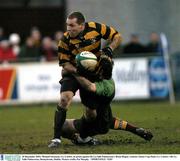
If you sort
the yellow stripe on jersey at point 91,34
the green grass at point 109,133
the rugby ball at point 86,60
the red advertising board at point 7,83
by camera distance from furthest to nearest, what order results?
the red advertising board at point 7,83 → the yellow stripe on jersey at point 91,34 → the rugby ball at point 86,60 → the green grass at point 109,133

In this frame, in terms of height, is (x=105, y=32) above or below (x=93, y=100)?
above

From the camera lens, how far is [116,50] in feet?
69.8

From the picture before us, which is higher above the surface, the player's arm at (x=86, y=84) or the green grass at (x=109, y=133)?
the player's arm at (x=86, y=84)

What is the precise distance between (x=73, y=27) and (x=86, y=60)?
0.58m

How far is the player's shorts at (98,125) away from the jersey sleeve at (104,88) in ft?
1.03

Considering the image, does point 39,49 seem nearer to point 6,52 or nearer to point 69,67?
point 6,52

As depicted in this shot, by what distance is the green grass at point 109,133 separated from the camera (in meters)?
9.90

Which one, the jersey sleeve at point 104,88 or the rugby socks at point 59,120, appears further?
the rugby socks at point 59,120

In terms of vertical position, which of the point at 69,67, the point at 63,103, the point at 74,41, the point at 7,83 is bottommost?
the point at 7,83

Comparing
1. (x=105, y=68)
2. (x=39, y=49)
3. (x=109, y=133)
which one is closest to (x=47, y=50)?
(x=39, y=49)

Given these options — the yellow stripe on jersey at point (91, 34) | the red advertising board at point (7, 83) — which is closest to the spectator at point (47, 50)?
the red advertising board at point (7, 83)

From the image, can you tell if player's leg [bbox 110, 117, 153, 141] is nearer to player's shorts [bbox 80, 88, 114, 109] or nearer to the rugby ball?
player's shorts [bbox 80, 88, 114, 109]

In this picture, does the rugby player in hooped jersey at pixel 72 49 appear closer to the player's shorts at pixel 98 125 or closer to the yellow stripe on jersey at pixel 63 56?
the yellow stripe on jersey at pixel 63 56

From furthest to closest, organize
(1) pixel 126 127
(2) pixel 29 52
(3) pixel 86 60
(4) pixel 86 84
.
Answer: (2) pixel 29 52, (1) pixel 126 127, (4) pixel 86 84, (3) pixel 86 60
